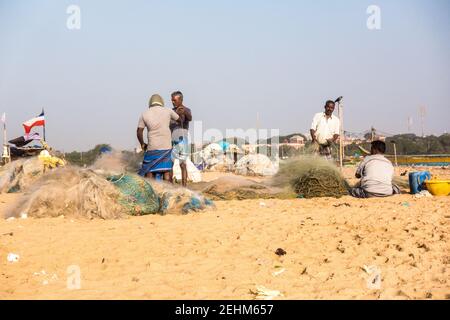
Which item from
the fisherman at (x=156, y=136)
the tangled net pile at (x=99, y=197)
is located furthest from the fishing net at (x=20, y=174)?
the tangled net pile at (x=99, y=197)

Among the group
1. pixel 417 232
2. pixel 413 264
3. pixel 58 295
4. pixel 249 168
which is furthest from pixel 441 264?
pixel 249 168

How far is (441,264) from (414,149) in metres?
37.9

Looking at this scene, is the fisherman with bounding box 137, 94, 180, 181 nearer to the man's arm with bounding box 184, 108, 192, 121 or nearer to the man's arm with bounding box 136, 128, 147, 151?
the man's arm with bounding box 136, 128, 147, 151

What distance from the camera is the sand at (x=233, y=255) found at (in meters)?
3.19

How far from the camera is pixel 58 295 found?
10.2 ft

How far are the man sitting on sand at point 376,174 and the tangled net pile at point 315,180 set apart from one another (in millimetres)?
493

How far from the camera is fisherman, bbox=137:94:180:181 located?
7300 mm

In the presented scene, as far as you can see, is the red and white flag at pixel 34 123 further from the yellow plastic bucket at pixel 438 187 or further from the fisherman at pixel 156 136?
the yellow plastic bucket at pixel 438 187

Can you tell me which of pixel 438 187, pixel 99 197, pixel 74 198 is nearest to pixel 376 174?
pixel 438 187

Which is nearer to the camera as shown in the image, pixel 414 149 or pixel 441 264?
pixel 441 264

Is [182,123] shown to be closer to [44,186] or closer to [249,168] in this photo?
[44,186]

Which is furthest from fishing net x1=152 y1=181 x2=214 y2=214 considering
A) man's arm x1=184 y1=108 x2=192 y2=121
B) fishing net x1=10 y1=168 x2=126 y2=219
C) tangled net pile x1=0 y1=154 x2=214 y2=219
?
man's arm x1=184 y1=108 x2=192 y2=121

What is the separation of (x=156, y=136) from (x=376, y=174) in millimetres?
3411

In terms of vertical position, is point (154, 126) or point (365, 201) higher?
point (154, 126)
